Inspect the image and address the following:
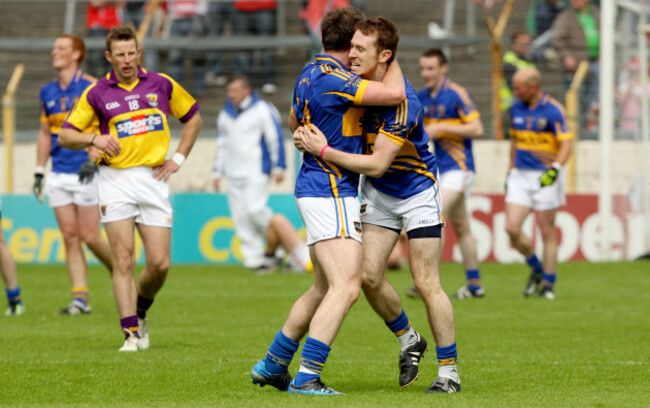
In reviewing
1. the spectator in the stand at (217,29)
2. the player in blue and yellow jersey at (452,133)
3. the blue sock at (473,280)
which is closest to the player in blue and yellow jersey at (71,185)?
the player in blue and yellow jersey at (452,133)

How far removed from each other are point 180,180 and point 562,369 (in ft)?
39.0

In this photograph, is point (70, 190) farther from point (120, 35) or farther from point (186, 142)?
point (120, 35)

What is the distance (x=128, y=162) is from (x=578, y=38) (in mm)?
12154

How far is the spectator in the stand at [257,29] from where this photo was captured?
62.5ft

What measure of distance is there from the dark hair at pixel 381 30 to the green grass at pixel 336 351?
1872 millimetres

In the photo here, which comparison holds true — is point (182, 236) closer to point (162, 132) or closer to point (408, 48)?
point (408, 48)

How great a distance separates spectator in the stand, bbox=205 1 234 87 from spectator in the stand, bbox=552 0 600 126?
18.2 feet

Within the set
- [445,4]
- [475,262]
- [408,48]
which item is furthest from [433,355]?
[445,4]

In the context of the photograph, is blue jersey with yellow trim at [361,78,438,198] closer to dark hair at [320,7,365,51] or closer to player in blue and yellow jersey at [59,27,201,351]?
dark hair at [320,7,365,51]

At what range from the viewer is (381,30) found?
6035 mm

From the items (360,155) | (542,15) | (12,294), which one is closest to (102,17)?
(542,15)

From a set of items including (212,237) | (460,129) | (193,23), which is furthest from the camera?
(193,23)

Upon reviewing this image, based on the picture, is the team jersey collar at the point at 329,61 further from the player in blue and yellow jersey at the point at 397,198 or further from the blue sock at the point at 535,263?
the blue sock at the point at 535,263

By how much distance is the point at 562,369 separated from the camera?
7.17 meters
